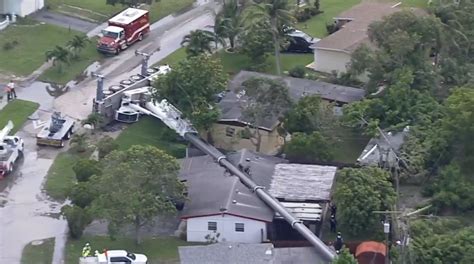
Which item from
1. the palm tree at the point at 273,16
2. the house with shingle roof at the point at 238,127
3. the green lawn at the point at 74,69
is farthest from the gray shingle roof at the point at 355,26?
the green lawn at the point at 74,69

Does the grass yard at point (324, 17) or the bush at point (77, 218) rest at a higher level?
the bush at point (77, 218)

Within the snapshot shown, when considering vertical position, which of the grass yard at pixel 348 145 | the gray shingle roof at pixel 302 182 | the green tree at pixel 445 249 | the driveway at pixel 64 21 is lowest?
the driveway at pixel 64 21

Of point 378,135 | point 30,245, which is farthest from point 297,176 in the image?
point 30,245

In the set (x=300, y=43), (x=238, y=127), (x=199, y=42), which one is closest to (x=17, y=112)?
(x=238, y=127)

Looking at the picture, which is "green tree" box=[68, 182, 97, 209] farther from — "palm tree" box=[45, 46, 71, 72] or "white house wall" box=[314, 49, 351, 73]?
"white house wall" box=[314, 49, 351, 73]

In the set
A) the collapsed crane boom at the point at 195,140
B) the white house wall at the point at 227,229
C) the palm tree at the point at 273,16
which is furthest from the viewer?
the palm tree at the point at 273,16

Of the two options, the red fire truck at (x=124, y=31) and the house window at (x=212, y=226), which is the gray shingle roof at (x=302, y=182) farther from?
the red fire truck at (x=124, y=31)

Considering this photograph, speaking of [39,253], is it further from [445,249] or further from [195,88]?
[445,249]
